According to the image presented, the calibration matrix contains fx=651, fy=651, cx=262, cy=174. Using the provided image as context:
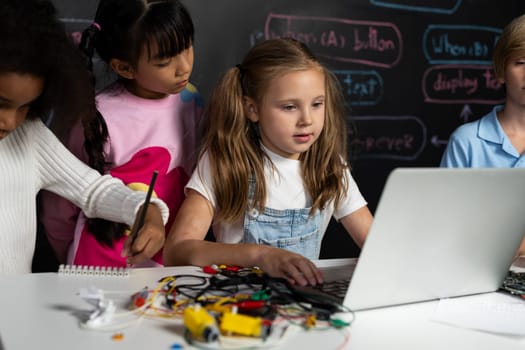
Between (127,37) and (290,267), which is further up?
(127,37)

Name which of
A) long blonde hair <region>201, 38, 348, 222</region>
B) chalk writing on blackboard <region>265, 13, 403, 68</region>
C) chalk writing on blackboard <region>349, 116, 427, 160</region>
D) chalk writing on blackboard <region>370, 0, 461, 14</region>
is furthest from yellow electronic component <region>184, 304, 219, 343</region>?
chalk writing on blackboard <region>370, 0, 461, 14</region>

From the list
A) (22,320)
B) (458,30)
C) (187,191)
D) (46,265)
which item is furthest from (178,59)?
(458,30)

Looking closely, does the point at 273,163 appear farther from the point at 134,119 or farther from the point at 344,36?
the point at 344,36

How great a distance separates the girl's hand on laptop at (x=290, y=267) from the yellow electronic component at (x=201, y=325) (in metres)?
0.26

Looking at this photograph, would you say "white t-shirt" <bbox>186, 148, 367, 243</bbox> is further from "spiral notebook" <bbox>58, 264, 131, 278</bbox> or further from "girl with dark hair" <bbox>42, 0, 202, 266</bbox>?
"spiral notebook" <bbox>58, 264, 131, 278</bbox>

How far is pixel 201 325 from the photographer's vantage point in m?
0.80

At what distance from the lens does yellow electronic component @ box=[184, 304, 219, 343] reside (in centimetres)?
79

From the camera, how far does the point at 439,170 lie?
86 cm

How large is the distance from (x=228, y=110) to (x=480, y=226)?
723 mm

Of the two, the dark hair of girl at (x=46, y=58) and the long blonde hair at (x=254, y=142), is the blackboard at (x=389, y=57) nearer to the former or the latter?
the long blonde hair at (x=254, y=142)

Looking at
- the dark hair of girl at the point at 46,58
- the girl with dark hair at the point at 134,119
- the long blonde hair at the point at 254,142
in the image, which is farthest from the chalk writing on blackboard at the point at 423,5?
the dark hair of girl at the point at 46,58

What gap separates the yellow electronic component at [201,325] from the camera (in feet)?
2.59

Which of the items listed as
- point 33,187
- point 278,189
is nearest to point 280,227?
point 278,189

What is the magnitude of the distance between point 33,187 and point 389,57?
6.27 feet
